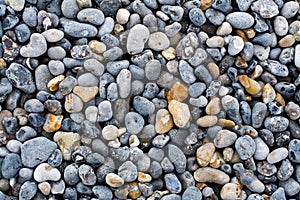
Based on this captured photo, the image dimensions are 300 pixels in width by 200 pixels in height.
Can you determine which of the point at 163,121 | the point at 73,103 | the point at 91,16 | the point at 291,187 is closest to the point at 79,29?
the point at 91,16

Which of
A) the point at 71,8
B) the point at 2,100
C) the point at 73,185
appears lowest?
the point at 73,185

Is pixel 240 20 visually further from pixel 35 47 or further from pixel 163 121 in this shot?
pixel 35 47

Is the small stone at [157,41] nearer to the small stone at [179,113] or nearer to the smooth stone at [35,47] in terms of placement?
the small stone at [179,113]

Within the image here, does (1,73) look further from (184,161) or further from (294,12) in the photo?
(294,12)

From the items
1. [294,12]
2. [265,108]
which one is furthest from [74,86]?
[294,12]

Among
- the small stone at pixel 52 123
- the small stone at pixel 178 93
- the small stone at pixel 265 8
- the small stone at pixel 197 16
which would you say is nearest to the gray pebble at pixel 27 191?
the small stone at pixel 52 123

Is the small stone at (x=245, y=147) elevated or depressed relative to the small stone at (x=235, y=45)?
depressed
